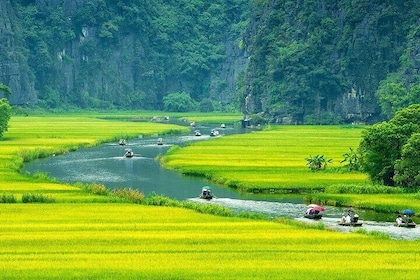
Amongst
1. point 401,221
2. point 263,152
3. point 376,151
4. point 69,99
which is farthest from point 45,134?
point 69,99

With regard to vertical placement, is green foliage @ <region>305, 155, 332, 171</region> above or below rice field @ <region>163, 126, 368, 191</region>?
above

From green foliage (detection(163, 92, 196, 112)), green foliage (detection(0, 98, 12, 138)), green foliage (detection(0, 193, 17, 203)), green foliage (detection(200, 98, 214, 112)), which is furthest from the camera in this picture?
green foliage (detection(200, 98, 214, 112))

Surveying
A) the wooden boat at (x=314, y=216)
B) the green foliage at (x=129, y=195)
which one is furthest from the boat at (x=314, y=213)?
the green foliage at (x=129, y=195)

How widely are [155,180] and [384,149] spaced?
12505 mm

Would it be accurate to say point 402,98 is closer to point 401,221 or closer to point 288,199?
point 288,199

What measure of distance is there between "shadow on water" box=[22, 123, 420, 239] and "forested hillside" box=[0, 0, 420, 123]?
43.6 meters

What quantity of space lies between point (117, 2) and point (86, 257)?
164235 mm

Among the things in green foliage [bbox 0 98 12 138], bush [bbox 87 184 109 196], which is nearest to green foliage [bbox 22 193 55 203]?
bush [bbox 87 184 109 196]

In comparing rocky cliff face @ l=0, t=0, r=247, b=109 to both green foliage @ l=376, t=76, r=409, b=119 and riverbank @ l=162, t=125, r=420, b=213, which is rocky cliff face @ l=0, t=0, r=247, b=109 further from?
riverbank @ l=162, t=125, r=420, b=213

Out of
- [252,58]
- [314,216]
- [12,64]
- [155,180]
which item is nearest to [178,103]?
[12,64]

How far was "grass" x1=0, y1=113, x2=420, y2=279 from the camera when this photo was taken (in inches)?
1039

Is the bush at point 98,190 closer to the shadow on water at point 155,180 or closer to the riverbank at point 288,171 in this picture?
the shadow on water at point 155,180

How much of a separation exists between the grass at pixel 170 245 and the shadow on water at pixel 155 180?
2.41 metres

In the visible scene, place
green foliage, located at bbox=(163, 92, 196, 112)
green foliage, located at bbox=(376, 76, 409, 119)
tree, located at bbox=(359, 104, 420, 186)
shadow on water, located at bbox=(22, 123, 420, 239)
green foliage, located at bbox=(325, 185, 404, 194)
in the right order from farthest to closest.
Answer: green foliage, located at bbox=(163, 92, 196, 112)
green foliage, located at bbox=(376, 76, 409, 119)
tree, located at bbox=(359, 104, 420, 186)
green foliage, located at bbox=(325, 185, 404, 194)
shadow on water, located at bbox=(22, 123, 420, 239)
